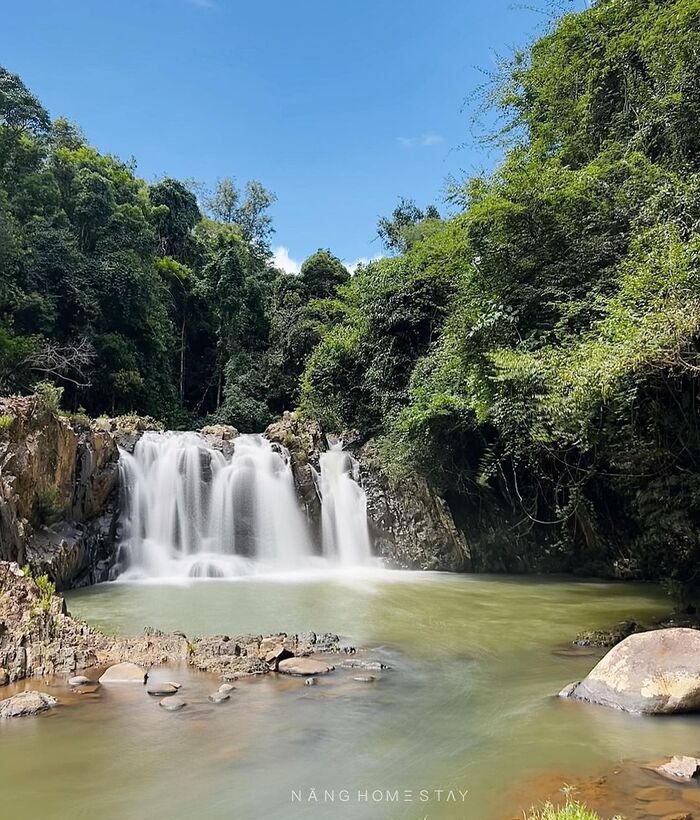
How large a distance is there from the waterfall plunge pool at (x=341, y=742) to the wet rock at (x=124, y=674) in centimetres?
27

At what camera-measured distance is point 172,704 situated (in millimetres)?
5305

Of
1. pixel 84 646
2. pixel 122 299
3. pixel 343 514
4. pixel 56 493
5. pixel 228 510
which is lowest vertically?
pixel 84 646

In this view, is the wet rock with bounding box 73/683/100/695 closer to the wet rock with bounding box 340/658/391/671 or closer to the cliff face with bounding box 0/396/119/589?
the wet rock with bounding box 340/658/391/671

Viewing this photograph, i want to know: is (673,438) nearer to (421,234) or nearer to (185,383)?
(421,234)

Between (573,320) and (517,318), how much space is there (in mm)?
835

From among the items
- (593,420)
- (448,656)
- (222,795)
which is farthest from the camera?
(593,420)

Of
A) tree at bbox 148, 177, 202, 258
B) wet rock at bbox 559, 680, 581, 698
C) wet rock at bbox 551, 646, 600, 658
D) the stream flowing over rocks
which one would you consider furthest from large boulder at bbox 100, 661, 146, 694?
tree at bbox 148, 177, 202, 258

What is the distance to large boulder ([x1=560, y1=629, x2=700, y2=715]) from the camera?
506 cm

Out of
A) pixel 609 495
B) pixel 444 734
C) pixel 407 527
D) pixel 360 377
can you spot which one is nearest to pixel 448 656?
pixel 444 734

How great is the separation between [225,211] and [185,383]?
78.1 feet

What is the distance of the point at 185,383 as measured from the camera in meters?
33.4

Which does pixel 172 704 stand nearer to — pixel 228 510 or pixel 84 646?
pixel 84 646

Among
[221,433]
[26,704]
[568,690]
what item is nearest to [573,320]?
[568,690]

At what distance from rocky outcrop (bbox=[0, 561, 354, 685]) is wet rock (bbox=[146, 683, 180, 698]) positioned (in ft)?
1.27
